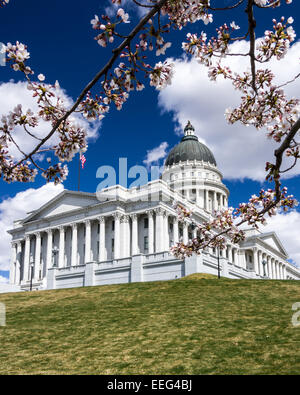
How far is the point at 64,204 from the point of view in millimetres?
71688

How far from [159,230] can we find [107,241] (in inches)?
386

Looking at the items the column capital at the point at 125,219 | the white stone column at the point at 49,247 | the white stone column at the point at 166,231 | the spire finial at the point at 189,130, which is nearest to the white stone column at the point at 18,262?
the white stone column at the point at 49,247

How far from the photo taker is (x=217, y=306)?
2373 centimetres

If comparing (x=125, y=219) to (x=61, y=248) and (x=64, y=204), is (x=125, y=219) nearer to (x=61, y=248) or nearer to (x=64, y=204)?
(x=64, y=204)

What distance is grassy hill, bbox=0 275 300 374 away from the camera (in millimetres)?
14516

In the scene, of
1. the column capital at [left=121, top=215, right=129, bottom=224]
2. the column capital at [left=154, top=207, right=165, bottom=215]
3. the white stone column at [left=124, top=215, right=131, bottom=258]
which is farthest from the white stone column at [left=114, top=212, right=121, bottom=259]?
the column capital at [left=154, top=207, right=165, bottom=215]

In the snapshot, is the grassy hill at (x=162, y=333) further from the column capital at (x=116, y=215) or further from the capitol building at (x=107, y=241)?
the column capital at (x=116, y=215)

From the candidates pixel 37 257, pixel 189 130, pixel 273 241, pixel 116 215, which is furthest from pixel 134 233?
pixel 189 130

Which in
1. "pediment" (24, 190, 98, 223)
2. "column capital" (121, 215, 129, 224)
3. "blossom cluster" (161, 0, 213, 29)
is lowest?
"blossom cluster" (161, 0, 213, 29)

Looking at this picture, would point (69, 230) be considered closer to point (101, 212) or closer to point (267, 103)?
point (101, 212)

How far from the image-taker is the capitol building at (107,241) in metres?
48.6

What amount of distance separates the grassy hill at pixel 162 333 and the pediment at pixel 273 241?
223ft

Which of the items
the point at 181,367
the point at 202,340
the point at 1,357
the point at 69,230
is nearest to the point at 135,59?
the point at 181,367

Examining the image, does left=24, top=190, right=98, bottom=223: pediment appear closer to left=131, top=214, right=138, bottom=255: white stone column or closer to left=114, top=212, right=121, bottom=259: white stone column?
left=114, top=212, right=121, bottom=259: white stone column
